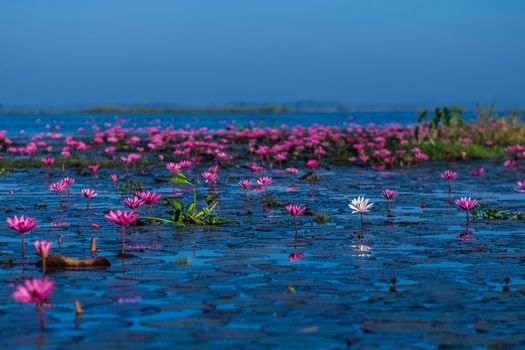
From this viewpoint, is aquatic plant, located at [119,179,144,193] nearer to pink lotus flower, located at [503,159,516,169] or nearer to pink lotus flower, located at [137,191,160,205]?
pink lotus flower, located at [137,191,160,205]

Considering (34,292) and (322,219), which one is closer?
(34,292)

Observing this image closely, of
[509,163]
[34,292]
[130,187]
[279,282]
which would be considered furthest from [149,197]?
[509,163]

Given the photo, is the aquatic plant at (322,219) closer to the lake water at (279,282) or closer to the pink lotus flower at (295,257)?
the lake water at (279,282)

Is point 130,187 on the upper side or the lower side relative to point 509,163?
lower

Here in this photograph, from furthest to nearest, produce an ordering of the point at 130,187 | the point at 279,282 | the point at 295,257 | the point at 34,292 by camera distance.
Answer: the point at 130,187, the point at 295,257, the point at 279,282, the point at 34,292

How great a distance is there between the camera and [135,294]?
6473mm

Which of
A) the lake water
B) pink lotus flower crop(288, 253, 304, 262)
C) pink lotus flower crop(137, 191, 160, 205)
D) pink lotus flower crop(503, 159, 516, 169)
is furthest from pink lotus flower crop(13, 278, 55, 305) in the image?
pink lotus flower crop(503, 159, 516, 169)

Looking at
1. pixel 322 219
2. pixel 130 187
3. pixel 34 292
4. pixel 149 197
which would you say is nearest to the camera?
pixel 34 292

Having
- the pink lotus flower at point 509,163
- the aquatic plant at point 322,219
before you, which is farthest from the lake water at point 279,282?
the pink lotus flower at point 509,163

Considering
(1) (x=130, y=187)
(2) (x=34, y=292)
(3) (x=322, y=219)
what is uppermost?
(2) (x=34, y=292)

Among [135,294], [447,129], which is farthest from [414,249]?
[447,129]

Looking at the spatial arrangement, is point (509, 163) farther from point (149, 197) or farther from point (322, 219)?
point (149, 197)

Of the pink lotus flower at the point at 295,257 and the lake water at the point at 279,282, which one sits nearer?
the lake water at the point at 279,282

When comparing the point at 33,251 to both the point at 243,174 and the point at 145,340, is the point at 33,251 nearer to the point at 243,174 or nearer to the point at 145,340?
the point at 145,340
